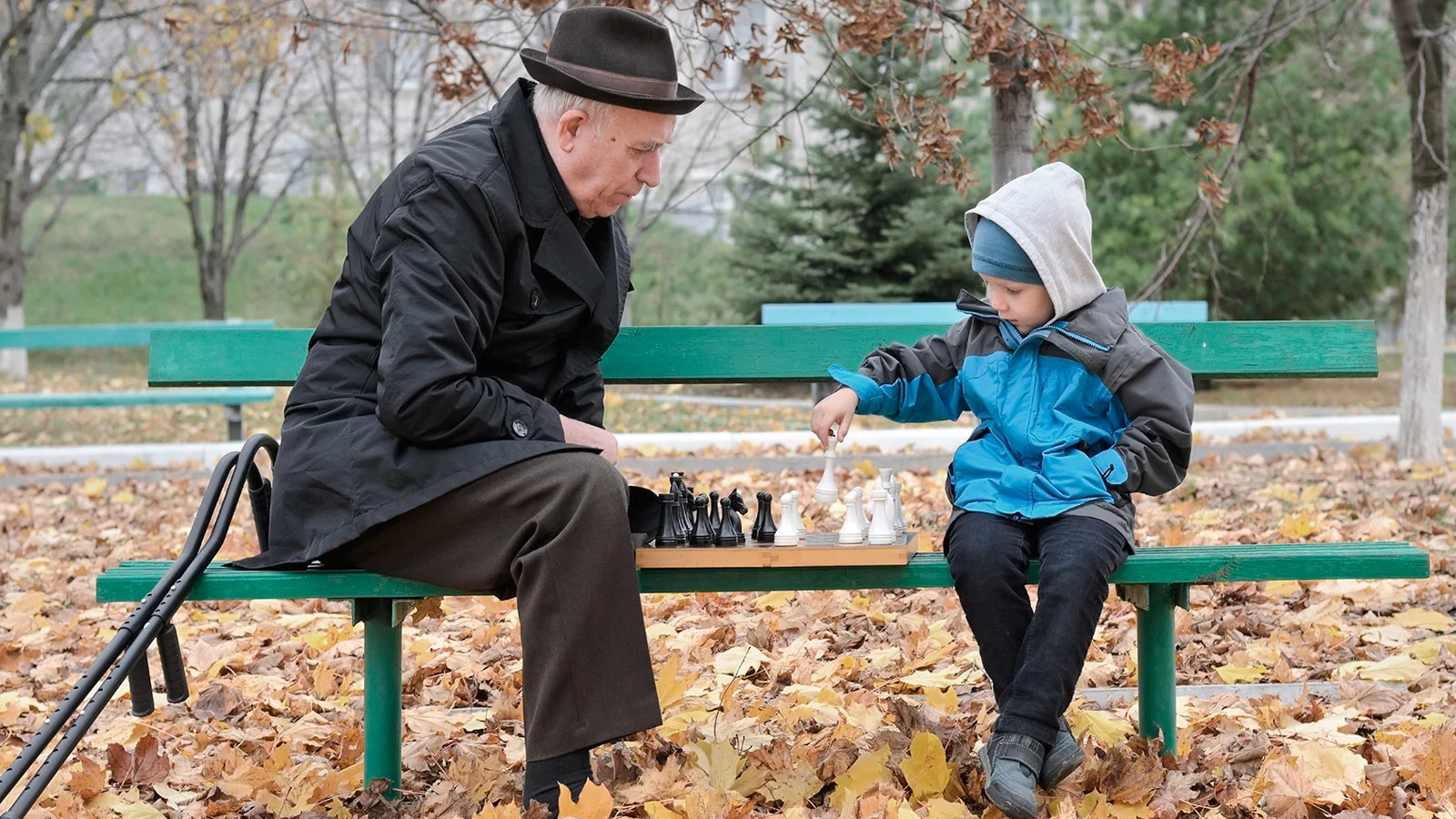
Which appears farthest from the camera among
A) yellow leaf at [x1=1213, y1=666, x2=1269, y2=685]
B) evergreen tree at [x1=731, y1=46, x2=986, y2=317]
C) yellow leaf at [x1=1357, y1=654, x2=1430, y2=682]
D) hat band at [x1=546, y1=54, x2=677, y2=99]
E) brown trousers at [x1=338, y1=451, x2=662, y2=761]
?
evergreen tree at [x1=731, y1=46, x2=986, y2=317]

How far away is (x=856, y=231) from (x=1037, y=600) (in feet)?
36.4

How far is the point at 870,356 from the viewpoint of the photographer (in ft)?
11.0

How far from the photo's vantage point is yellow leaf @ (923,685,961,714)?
138 inches

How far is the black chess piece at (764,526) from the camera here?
2953 millimetres

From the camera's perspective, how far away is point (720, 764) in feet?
9.75

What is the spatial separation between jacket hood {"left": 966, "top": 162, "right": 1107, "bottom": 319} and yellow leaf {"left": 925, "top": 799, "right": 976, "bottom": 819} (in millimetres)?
1061

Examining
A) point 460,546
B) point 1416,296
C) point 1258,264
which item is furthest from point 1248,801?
point 1258,264

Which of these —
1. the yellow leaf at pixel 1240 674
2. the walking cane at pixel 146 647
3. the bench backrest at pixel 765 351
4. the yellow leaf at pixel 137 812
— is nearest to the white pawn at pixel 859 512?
the bench backrest at pixel 765 351

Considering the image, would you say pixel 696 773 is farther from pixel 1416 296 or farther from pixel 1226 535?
pixel 1416 296

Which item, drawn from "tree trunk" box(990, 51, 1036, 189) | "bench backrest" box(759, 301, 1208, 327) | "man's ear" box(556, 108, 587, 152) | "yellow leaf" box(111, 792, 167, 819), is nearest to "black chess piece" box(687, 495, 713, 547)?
"man's ear" box(556, 108, 587, 152)

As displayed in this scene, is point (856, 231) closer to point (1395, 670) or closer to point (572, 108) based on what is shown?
point (1395, 670)

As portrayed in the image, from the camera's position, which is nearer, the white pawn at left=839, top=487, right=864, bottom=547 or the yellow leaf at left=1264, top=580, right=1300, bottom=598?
the white pawn at left=839, top=487, right=864, bottom=547

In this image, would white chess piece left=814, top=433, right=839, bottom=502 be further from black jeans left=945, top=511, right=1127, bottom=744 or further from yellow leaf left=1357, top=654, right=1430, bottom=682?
yellow leaf left=1357, top=654, right=1430, bottom=682

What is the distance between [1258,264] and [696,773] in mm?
14374
